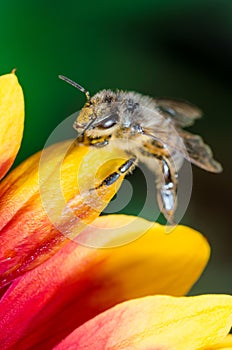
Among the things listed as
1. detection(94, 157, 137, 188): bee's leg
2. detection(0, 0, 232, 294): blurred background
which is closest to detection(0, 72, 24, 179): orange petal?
detection(94, 157, 137, 188): bee's leg

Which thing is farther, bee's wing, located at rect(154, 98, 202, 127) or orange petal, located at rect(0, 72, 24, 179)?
bee's wing, located at rect(154, 98, 202, 127)

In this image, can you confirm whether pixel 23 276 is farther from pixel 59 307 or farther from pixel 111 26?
pixel 111 26

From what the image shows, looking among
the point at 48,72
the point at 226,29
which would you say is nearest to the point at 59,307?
the point at 48,72

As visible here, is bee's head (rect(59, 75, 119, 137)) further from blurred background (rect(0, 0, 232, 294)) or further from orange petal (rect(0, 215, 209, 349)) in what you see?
blurred background (rect(0, 0, 232, 294))

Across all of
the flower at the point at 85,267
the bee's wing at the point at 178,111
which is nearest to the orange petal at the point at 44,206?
the flower at the point at 85,267

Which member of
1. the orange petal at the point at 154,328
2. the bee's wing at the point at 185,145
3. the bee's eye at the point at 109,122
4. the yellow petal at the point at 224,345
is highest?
the bee's eye at the point at 109,122

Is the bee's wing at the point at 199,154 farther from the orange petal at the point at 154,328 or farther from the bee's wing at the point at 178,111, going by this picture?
the orange petal at the point at 154,328
